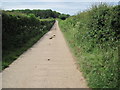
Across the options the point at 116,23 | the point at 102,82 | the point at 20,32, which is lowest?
the point at 20,32

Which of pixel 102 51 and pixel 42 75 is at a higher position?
pixel 102 51

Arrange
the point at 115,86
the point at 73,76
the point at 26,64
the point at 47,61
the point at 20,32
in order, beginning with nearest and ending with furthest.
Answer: the point at 115,86 < the point at 73,76 < the point at 26,64 < the point at 47,61 < the point at 20,32

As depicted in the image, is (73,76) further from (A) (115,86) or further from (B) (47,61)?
Answer: (B) (47,61)

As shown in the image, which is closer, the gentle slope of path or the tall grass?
the tall grass

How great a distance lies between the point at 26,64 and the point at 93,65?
3084 mm

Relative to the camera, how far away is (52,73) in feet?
28.2

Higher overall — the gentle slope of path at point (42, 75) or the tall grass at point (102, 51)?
the tall grass at point (102, 51)

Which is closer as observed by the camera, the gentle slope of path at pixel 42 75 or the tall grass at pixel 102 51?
the tall grass at pixel 102 51

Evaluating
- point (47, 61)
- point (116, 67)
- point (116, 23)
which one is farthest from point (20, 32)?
point (116, 67)

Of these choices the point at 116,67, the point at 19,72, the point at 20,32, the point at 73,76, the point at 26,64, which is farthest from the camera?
the point at 20,32

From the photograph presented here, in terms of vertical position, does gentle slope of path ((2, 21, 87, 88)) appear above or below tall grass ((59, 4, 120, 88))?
below

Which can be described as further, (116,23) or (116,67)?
(116,23)

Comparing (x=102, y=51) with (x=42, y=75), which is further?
(x=102, y=51)

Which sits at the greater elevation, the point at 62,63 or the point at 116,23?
the point at 116,23
